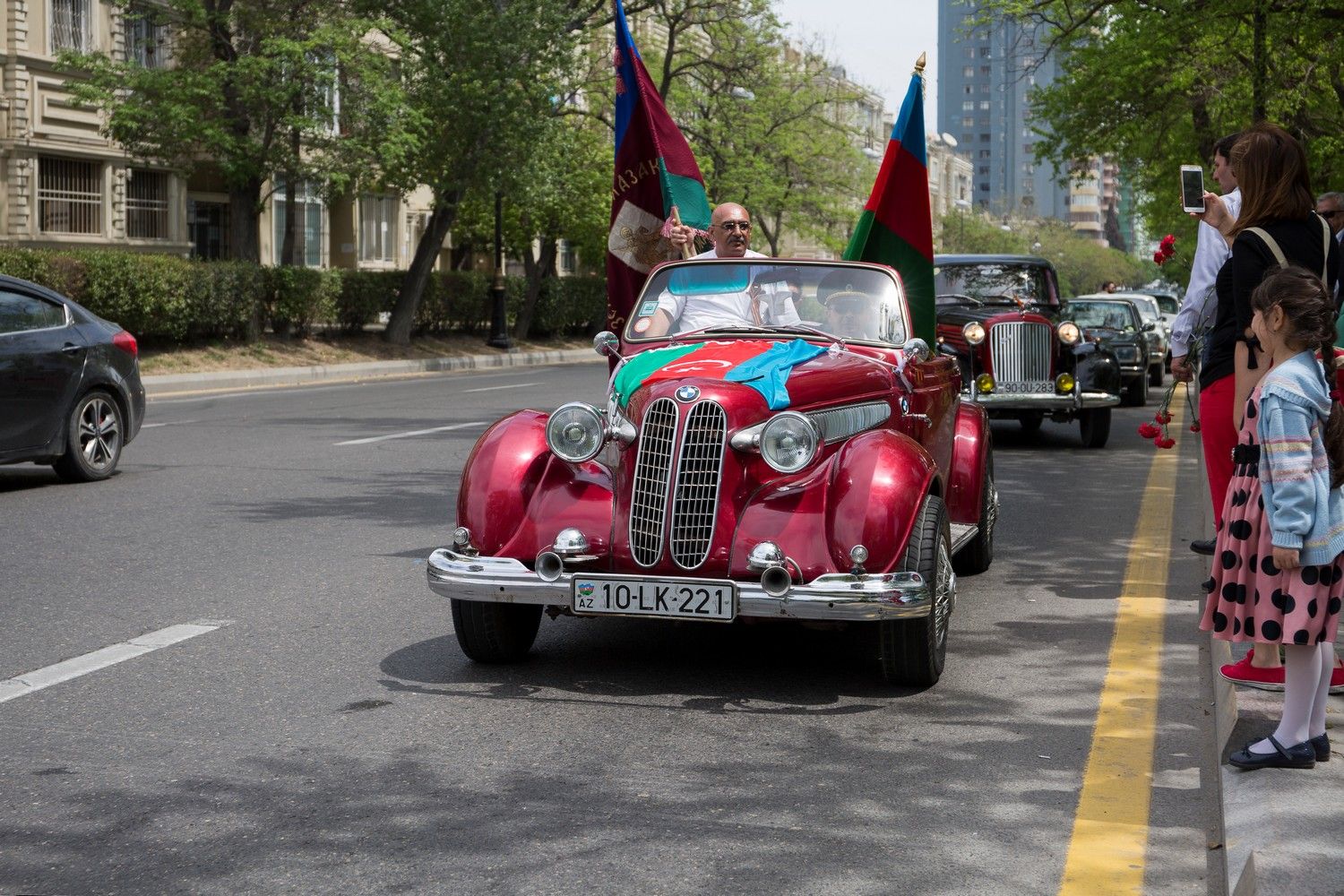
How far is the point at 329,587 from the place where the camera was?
25.6 feet

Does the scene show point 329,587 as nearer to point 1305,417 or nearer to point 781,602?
point 781,602

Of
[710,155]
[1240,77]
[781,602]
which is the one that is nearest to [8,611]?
[781,602]

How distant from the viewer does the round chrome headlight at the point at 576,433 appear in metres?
6.02

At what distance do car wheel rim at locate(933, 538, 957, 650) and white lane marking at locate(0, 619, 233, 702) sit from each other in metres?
3.04

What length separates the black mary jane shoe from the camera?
4500 millimetres

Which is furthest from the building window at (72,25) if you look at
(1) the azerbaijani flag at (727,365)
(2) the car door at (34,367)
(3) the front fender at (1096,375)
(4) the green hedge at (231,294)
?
(1) the azerbaijani flag at (727,365)

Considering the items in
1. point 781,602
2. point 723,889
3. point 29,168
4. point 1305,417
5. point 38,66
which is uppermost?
point 38,66

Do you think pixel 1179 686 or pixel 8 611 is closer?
pixel 1179 686

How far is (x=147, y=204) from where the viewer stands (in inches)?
1437

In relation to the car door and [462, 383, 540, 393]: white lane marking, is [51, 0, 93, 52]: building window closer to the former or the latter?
[462, 383, 540, 393]: white lane marking

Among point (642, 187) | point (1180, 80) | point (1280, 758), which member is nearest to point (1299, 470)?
point (1280, 758)

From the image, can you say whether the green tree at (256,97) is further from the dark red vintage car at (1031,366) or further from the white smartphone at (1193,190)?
the white smartphone at (1193,190)

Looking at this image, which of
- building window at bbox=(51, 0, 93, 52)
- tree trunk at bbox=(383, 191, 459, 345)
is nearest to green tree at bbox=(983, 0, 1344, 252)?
tree trunk at bbox=(383, 191, 459, 345)

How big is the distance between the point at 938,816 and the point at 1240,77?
2308 centimetres
